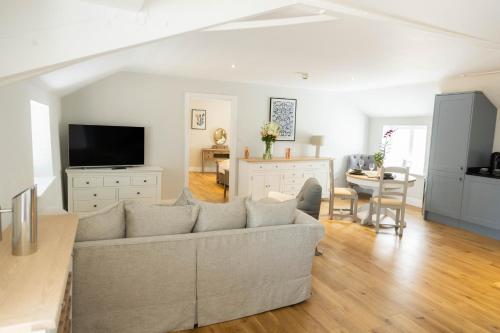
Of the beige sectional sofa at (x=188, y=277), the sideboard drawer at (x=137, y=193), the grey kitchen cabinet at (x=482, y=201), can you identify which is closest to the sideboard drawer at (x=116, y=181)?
the sideboard drawer at (x=137, y=193)

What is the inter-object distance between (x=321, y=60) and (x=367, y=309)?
116 inches

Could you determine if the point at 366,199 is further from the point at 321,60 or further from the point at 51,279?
the point at 51,279

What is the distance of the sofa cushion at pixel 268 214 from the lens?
2.61 meters

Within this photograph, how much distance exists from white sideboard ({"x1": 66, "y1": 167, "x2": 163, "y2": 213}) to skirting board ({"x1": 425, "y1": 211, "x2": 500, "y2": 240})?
4.75 m

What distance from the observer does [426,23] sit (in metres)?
2.05

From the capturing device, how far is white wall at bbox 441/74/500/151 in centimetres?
455

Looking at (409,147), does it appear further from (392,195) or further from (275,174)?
(275,174)

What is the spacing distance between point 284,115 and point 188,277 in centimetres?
490

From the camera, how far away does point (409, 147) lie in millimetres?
6793

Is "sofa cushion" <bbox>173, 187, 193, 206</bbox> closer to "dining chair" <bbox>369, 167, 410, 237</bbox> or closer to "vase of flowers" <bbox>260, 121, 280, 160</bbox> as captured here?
"dining chair" <bbox>369, 167, 410, 237</bbox>

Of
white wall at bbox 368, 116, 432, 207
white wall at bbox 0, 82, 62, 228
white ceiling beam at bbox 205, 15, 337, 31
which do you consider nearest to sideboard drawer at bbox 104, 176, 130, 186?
white wall at bbox 0, 82, 62, 228

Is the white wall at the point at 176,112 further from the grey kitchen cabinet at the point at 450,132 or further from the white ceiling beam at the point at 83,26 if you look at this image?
the white ceiling beam at the point at 83,26

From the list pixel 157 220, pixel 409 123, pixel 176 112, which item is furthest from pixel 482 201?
pixel 176 112

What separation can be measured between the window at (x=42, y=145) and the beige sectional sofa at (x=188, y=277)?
2.15 meters
